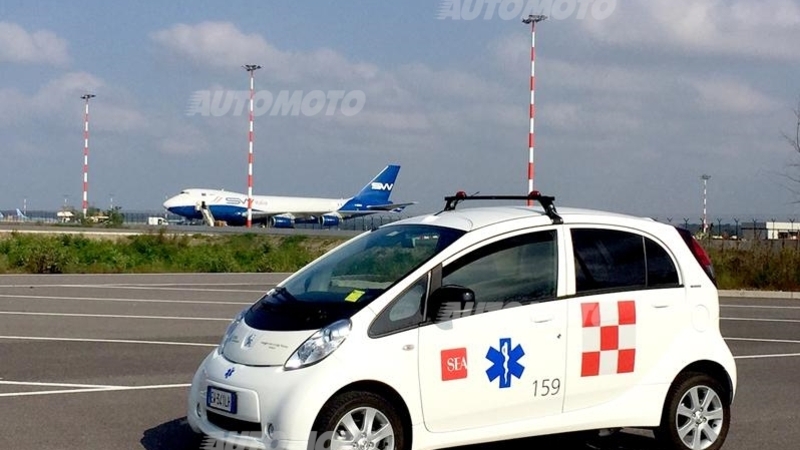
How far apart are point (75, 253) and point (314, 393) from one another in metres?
29.6

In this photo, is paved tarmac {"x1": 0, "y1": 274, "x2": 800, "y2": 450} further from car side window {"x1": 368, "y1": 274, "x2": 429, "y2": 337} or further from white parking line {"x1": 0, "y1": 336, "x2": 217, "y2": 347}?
car side window {"x1": 368, "y1": 274, "x2": 429, "y2": 337}

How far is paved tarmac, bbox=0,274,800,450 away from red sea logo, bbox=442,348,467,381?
110cm

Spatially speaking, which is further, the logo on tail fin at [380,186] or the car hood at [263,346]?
the logo on tail fin at [380,186]

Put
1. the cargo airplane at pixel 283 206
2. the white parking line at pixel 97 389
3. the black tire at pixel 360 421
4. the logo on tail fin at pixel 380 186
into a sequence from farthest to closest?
the logo on tail fin at pixel 380 186, the cargo airplane at pixel 283 206, the white parking line at pixel 97 389, the black tire at pixel 360 421

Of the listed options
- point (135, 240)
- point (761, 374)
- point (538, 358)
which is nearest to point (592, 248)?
point (538, 358)

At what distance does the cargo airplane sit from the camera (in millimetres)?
74500

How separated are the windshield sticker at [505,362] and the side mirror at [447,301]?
1.06 ft

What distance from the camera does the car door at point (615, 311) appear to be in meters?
6.69

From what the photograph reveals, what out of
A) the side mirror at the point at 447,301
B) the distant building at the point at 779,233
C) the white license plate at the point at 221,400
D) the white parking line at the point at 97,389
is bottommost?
the white parking line at the point at 97,389

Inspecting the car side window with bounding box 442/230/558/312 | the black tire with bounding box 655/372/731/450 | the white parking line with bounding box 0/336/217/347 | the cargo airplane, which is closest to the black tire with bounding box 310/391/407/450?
the car side window with bounding box 442/230/558/312

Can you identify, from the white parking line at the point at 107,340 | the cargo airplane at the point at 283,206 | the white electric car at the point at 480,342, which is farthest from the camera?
the cargo airplane at the point at 283,206

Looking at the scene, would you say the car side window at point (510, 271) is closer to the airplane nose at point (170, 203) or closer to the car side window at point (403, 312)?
the car side window at point (403, 312)

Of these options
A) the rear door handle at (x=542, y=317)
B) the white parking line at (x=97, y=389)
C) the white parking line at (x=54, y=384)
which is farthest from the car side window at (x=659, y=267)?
the white parking line at (x=54, y=384)

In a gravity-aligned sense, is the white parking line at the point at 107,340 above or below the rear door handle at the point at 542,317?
below
